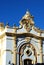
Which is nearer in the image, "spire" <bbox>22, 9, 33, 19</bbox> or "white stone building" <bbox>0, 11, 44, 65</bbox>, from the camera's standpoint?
"white stone building" <bbox>0, 11, 44, 65</bbox>

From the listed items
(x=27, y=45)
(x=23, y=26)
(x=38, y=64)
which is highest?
(x=23, y=26)

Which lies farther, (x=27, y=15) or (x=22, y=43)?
(x=27, y=15)

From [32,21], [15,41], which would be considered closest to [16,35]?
[15,41]

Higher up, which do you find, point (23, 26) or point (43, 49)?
point (23, 26)

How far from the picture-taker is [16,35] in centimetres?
4131

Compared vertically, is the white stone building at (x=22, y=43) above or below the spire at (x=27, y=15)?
below

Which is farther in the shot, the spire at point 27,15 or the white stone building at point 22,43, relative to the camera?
the spire at point 27,15

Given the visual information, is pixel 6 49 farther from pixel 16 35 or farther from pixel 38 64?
pixel 38 64

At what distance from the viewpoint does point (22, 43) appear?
4175 centimetres

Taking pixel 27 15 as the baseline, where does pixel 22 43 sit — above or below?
below

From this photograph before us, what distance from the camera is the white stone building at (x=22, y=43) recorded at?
40.5 m

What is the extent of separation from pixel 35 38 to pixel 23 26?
261 cm

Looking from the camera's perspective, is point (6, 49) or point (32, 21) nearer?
point (6, 49)

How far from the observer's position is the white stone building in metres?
40.5
